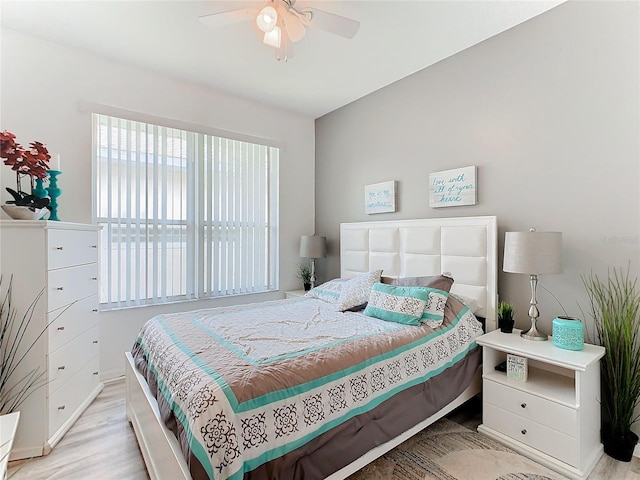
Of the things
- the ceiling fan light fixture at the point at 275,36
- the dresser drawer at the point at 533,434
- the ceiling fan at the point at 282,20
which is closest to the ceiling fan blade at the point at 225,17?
the ceiling fan at the point at 282,20

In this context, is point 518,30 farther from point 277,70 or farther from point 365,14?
point 277,70

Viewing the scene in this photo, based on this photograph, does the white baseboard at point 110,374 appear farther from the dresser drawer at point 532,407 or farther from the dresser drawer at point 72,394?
the dresser drawer at point 532,407

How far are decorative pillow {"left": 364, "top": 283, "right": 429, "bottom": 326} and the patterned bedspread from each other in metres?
0.08

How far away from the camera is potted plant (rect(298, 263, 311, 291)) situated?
4.15m

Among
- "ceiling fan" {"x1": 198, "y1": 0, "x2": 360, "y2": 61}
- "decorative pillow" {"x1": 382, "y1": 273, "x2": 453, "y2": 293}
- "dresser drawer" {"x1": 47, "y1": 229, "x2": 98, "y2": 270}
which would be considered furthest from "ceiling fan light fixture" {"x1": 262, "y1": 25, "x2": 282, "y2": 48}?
"decorative pillow" {"x1": 382, "y1": 273, "x2": 453, "y2": 293}

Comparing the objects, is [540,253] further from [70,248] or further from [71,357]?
[71,357]

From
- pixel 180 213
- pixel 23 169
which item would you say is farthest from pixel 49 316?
pixel 180 213

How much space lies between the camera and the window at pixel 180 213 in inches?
117

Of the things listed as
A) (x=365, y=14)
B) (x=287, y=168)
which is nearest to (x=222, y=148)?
(x=287, y=168)

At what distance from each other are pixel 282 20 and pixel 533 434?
2.92 m

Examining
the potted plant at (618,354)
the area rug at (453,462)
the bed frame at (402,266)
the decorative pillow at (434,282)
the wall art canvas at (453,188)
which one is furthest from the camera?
the wall art canvas at (453,188)

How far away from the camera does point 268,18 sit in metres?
1.89

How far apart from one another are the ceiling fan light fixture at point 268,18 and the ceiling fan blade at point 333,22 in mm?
184

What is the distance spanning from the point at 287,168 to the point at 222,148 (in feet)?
2.82
